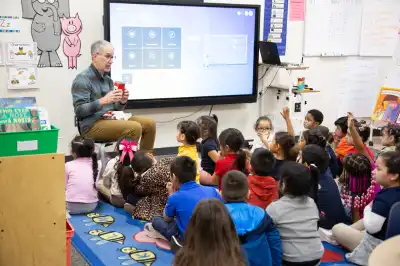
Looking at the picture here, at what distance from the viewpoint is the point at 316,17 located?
20.5ft

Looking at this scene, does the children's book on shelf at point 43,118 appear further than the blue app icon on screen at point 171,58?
No

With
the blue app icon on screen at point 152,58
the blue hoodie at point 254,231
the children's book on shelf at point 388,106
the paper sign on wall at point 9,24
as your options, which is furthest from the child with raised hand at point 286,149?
the children's book on shelf at point 388,106

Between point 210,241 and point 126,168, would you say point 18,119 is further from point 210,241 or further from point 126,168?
point 126,168

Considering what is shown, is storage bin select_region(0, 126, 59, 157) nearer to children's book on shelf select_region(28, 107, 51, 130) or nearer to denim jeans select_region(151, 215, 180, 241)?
children's book on shelf select_region(28, 107, 51, 130)

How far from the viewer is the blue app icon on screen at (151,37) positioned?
518 cm

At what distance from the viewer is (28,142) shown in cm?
231

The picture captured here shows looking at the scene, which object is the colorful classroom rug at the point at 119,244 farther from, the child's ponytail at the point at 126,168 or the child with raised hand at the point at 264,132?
the child with raised hand at the point at 264,132

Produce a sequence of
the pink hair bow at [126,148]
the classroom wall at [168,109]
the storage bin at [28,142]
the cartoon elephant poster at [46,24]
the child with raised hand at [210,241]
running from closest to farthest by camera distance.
Answer: the child with raised hand at [210,241], the storage bin at [28,142], the pink hair bow at [126,148], the cartoon elephant poster at [46,24], the classroom wall at [168,109]

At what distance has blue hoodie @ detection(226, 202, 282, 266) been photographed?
238 centimetres

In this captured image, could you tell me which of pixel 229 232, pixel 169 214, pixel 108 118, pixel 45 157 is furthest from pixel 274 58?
pixel 229 232

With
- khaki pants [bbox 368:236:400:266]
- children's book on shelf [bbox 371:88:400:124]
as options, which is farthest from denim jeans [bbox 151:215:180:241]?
children's book on shelf [bbox 371:88:400:124]

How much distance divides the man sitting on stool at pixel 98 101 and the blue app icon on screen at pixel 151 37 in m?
0.95

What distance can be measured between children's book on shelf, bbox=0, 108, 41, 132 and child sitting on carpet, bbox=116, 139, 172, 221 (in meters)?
1.15

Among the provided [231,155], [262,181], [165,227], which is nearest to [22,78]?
[231,155]
